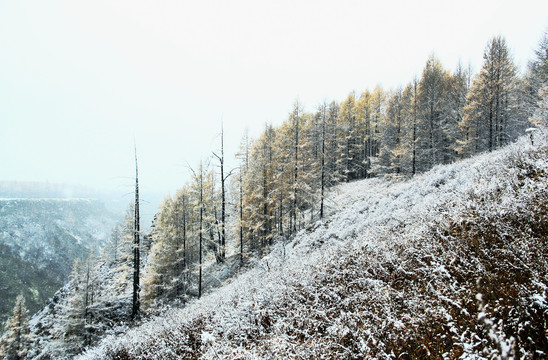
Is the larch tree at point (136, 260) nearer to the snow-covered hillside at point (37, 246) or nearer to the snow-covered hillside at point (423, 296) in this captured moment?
the snow-covered hillside at point (423, 296)

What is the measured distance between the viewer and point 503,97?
26.2m

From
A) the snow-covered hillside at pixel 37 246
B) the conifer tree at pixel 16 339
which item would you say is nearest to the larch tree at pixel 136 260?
the conifer tree at pixel 16 339

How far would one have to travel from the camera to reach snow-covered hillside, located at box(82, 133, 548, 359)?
9.76ft

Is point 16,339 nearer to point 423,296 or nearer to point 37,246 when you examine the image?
point 423,296

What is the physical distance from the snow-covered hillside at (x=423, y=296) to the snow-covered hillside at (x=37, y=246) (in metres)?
96.8

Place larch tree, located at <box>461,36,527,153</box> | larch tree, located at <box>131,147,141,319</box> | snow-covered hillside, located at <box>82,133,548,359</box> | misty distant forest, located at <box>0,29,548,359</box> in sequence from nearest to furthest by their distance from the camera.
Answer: snow-covered hillside, located at <box>82,133,548,359</box>, misty distant forest, located at <box>0,29,548,359</box>, larch tree, located at <box>131,147,141,319</box>, larch tree, located at <box>461,36,527,153</box>

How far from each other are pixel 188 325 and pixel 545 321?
791cm

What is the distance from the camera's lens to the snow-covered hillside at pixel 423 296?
2974 mm

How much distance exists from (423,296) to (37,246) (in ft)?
450

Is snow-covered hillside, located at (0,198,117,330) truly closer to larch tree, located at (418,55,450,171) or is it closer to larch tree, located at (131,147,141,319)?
larch tree, located at (131,147,141,319)

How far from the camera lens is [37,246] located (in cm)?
9538

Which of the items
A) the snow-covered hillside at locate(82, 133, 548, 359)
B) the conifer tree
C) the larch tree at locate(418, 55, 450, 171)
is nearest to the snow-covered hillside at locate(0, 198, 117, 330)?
the conifer tree

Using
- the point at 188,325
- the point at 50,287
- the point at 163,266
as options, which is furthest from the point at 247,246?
the point at 50,287

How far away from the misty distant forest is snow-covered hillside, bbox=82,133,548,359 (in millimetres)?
37
